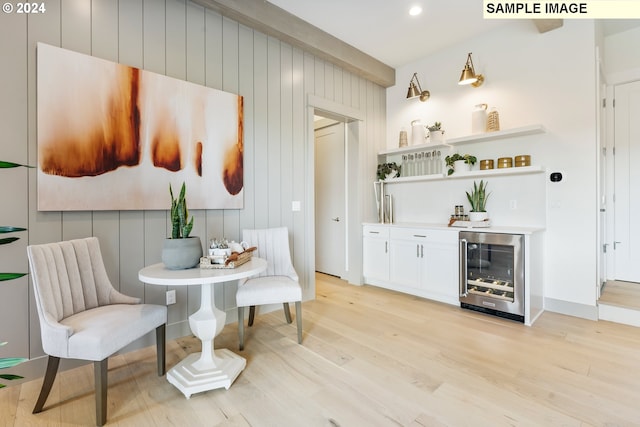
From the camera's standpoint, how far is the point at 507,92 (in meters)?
3.46

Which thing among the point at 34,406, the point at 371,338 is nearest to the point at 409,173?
the point at 371,338

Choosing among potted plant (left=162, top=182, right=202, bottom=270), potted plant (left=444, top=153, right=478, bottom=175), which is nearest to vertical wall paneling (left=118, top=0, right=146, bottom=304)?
potted plant (left=162, top=182, right=202, bottom=270)

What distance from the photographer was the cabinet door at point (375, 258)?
3957 millimetres

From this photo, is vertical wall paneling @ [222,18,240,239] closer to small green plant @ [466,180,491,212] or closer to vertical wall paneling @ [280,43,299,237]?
vertical wall paneling @ [280,43,299,237]

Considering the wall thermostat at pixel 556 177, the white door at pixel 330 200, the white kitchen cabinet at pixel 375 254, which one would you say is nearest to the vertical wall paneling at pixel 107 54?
the white kitchen cabinet at pixel 375 254

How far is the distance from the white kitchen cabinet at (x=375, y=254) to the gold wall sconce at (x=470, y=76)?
6.13 feet

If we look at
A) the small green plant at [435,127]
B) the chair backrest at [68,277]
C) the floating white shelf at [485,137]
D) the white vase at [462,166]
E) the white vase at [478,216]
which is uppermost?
the small green plant at [435,127]

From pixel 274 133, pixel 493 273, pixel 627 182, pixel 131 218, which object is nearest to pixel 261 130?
pixel 274 133

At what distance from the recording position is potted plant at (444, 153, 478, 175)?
357 cm

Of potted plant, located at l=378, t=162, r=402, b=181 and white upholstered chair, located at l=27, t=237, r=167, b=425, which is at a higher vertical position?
potted plant, located at l=378, t=162, r=402, b=181

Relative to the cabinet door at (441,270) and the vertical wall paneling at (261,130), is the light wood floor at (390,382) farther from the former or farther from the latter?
the vertical wall paneling at (261,130)

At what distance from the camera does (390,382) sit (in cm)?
194

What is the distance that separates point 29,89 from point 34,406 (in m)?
1.86

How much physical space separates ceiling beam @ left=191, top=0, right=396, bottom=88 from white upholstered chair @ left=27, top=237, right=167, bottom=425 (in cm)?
220
